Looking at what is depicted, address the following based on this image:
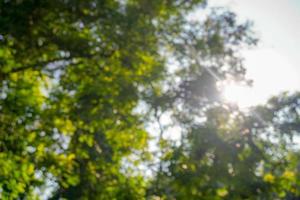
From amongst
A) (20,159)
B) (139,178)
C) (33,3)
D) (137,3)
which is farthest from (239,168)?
(33,3)

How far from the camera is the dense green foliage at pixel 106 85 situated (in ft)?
31.0

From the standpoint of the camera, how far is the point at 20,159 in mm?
9789

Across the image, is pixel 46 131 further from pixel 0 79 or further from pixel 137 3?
pixel 137 3

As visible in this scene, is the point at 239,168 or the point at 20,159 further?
the point at 20,159

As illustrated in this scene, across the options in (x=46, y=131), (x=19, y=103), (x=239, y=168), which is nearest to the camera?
(x=239, y=168)

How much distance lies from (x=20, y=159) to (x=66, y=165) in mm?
1346

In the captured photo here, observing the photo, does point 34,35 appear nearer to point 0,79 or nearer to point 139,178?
point 0,79

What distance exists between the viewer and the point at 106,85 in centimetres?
1002

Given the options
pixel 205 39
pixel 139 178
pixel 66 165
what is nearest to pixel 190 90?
pixel 205 39

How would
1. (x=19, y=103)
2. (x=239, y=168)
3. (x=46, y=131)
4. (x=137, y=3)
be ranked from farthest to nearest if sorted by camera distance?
1. (x=46, y=131)
2. (x=19, y=103)
3. (x=137, y=3)
4. (x=239, y=168)

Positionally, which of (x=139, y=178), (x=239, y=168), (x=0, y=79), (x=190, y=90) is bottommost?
(x=239, y=168)

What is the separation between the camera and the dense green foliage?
9.46 m

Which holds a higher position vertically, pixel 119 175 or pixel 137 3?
pixel 137 3

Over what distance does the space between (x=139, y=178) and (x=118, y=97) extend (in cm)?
223
